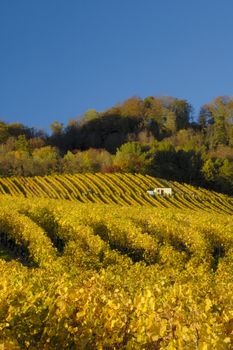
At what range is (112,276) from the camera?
37.4 feet

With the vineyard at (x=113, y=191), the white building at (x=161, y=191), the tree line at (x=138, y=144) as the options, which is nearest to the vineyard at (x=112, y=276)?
the vineyard at (x=113, y=191)

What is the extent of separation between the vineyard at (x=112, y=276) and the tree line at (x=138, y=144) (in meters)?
19.7

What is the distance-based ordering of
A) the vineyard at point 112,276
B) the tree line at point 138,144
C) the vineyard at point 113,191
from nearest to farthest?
the vineyard at point 112,276
the vineyard at point 113,191
the tree line at point 138,144

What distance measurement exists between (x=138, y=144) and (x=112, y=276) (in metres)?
75.6

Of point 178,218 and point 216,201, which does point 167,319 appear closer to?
point 178,218

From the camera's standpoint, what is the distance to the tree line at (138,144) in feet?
269

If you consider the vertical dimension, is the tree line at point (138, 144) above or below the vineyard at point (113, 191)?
above

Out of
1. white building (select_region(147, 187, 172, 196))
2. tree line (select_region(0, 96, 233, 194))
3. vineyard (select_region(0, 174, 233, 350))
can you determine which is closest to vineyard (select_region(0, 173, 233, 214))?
vineyard (select_region(0, 174, 233, 350))

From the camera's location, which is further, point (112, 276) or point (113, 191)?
point (113, 191)

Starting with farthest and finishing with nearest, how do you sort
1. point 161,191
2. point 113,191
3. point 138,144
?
point 138,144
point 161,191
point 113,191

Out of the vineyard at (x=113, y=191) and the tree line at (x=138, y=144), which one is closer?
the vineyard at (x=113, y=191)

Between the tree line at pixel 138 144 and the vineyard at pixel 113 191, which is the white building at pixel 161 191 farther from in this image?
the tree line at pixel 138 144

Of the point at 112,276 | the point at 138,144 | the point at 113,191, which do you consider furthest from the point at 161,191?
the point at 112,276

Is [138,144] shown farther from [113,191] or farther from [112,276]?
[112,276]
